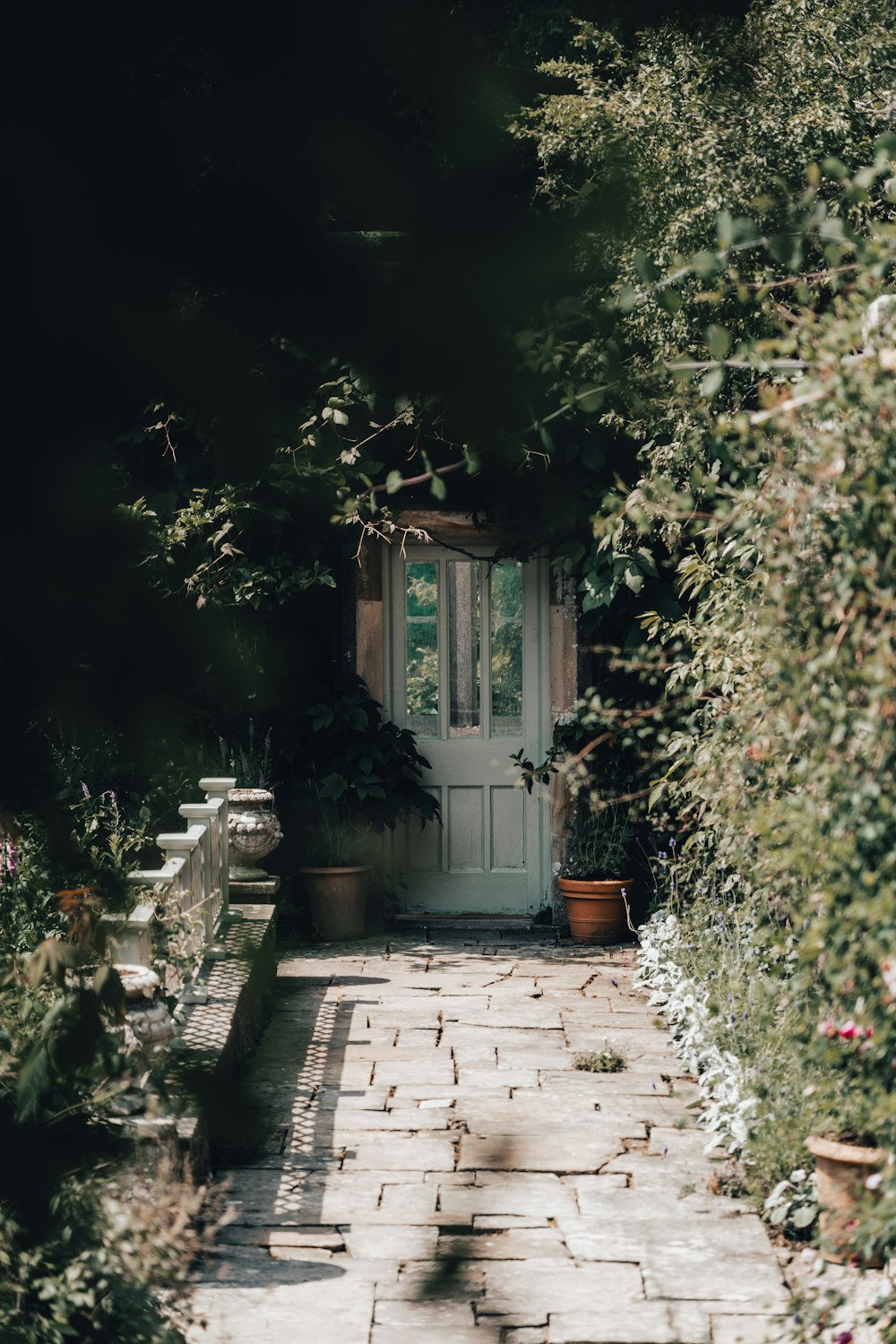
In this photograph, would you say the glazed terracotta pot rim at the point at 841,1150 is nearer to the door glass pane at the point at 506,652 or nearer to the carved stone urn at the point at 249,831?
the carved stone urn at the point at 249,831

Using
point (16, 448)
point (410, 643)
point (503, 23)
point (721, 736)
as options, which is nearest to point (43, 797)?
point (16, 448)

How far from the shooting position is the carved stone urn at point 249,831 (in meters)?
7.15

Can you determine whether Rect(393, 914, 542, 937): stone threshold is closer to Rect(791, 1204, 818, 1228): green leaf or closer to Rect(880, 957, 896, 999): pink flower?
Rect(791, 1204, 818, 1228): green leaf

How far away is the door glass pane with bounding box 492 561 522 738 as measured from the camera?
8.58 meters

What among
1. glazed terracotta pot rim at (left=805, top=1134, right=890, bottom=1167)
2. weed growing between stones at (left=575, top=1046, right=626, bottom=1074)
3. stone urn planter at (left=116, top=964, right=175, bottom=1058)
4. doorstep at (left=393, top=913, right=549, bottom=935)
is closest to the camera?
glazed terracotta pot rim at (left=805, top=1134, right=890, bottom=1167)

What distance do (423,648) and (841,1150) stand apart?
17.7 feet

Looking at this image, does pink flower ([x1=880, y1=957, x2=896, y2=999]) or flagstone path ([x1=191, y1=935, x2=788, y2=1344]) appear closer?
pink flower ([x1=880, y1=957, x2=896, y2=999])

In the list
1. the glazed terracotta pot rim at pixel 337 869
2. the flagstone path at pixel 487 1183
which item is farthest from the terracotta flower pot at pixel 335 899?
the flagstone path at pixel 487 1183

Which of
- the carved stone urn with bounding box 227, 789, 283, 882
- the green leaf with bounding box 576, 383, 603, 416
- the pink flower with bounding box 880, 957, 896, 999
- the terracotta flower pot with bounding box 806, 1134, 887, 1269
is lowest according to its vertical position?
the terracotta flower pot with bounding box 806, 1134, 887, 1269

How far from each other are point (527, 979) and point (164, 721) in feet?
20.7

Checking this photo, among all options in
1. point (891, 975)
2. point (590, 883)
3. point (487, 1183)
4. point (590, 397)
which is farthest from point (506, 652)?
point (590, 397)

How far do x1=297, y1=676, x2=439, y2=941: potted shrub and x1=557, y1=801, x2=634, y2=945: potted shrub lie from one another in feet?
3.07

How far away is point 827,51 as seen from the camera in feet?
20.0

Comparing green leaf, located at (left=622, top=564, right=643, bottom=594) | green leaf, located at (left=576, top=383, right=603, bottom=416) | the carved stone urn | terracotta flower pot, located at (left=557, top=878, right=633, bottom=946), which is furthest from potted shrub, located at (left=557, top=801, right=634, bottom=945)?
green leaf, located at (left=576, top=383, right=603, bottom=416)
